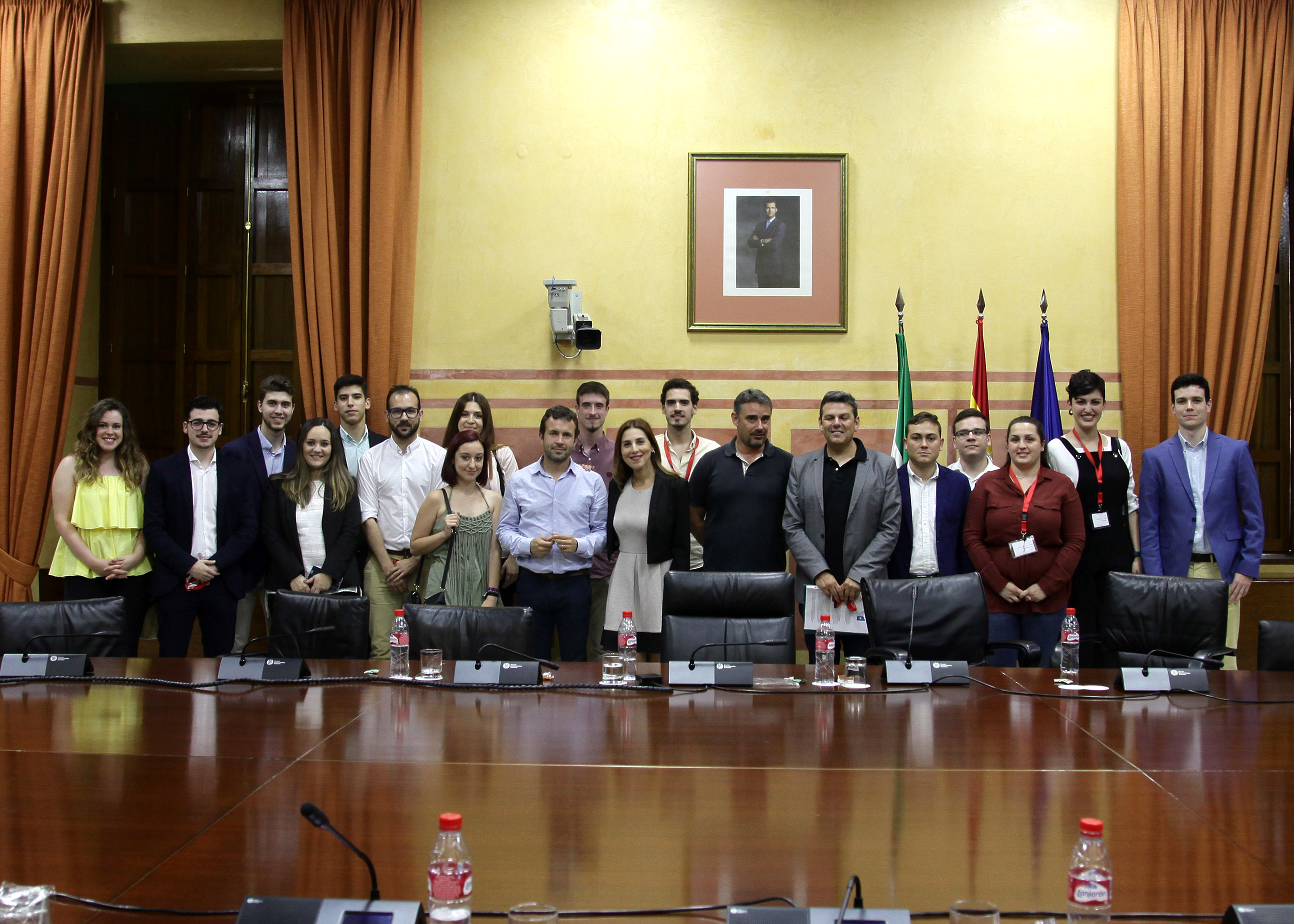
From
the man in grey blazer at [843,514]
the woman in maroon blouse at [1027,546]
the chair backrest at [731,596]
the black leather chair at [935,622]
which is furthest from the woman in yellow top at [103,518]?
the woman in maroon blouse at [1027,546]

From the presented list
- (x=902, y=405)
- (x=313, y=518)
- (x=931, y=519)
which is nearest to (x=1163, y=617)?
(x=931, y=519)

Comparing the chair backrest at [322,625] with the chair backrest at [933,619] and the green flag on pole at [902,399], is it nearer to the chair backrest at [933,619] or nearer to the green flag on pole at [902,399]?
the chair backrest at [933,619]

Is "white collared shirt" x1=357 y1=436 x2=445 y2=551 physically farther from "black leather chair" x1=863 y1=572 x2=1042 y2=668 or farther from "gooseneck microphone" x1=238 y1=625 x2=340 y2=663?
"black leather chair" x1=863 y1=572 x2=1042 y2=668

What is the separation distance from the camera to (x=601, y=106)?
595 centimetres

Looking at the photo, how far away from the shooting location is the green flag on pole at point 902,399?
561 centimetres

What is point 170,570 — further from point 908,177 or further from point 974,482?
point 908,177

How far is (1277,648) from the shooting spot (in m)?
3.60

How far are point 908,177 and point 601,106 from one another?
185 centimetres

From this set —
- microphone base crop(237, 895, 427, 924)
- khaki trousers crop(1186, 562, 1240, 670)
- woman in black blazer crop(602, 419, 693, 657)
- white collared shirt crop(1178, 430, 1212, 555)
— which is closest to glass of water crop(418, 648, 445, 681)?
woman in black blazer crop(602, 419, 693, 657)

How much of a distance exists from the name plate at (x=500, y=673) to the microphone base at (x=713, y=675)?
434mm

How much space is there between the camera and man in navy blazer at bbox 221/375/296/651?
4.74 m

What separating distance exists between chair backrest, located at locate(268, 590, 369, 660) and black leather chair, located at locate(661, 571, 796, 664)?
113 cm

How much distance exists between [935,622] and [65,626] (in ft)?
10.4

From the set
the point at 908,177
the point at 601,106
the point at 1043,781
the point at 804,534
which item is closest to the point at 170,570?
the point at 804,534
